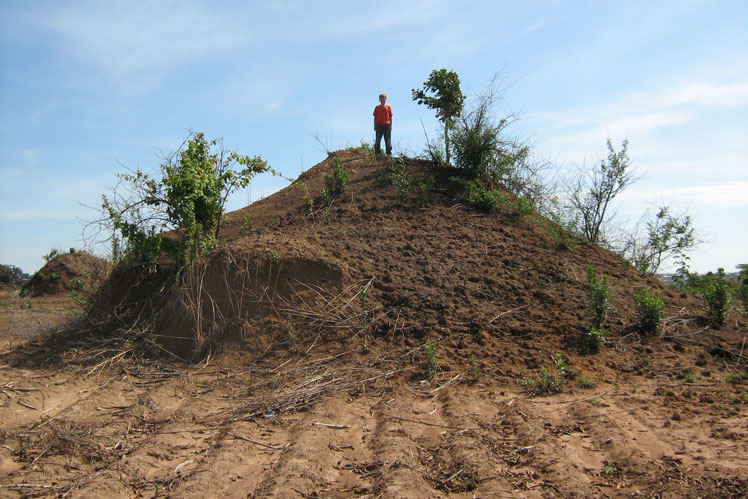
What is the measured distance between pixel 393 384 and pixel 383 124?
5911 millimetres

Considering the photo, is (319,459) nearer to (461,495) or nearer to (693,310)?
(461,495)

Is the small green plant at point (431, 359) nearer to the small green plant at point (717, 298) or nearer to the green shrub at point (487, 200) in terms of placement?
the small green plant at point (717, 298)

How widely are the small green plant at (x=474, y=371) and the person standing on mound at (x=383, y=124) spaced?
542 cm

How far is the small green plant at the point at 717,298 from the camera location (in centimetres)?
638

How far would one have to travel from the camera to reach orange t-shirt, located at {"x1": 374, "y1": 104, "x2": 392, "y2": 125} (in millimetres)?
9797

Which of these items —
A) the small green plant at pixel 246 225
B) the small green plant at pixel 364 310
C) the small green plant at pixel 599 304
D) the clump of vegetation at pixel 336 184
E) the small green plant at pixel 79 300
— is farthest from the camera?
the clump of vegetation at pixel 336 184

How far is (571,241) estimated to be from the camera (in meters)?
8.10

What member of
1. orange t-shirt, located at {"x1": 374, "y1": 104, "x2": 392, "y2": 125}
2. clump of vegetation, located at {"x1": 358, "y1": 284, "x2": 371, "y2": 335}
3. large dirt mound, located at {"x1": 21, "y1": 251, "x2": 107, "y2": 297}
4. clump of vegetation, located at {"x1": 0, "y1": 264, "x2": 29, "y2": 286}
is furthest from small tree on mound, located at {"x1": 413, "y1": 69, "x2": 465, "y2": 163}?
clump of vegetation, located at {"x1": 0, "y1": 264, "x2": 29, "y2": 286}

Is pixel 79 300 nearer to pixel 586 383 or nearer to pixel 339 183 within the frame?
pixel 339 183

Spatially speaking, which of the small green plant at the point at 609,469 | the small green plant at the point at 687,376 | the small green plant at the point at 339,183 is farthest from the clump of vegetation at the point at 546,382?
the small green plant at the point at 339,183

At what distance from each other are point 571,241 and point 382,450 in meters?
Result: 5.46

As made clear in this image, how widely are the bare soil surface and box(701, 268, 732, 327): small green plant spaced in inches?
6.0

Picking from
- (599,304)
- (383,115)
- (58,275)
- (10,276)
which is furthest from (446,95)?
(10,276)

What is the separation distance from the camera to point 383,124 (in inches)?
390
